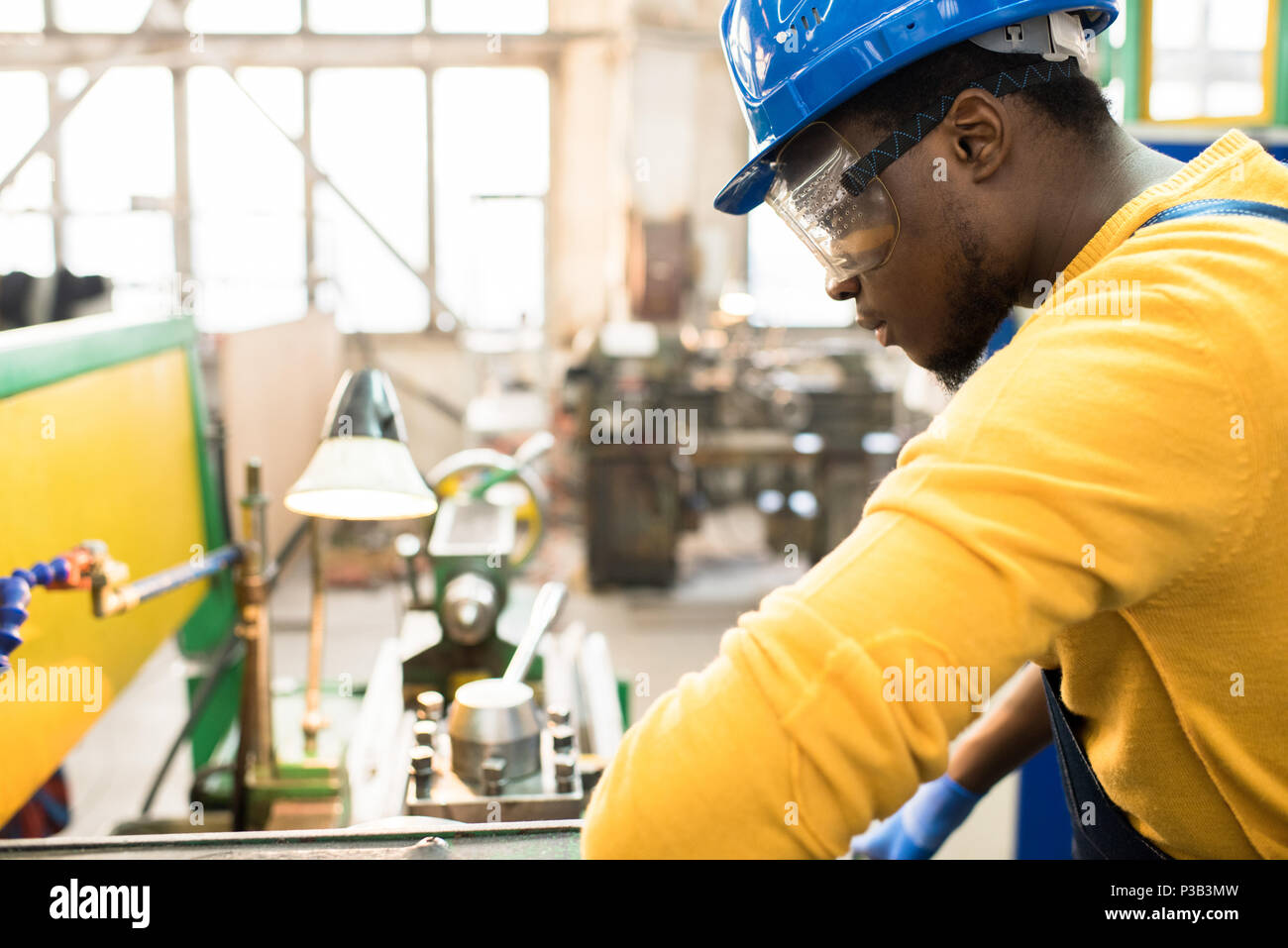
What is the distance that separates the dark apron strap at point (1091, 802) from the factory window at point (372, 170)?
7.64 meters

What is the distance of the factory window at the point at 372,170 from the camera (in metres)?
8.15

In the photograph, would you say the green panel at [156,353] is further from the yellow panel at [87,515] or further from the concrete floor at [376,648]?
the concrete floor at [376,648]

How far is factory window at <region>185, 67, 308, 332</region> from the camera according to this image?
26.5ft

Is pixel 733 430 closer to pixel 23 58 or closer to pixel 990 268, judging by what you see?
pixel 990 268

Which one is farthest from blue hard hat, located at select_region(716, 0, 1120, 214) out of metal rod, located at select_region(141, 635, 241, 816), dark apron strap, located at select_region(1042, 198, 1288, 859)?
metal rod, located at select_region(141, 635, 241, 816)

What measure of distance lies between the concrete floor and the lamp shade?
1.38m

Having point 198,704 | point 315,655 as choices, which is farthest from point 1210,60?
point 198,704

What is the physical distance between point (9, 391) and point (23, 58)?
8199mm

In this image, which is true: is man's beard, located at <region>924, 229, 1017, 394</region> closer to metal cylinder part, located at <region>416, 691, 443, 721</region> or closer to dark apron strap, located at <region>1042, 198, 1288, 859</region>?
dark apron strap, located at <region>1042, 198, 1288, 859</region>

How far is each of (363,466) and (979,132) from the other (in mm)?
752

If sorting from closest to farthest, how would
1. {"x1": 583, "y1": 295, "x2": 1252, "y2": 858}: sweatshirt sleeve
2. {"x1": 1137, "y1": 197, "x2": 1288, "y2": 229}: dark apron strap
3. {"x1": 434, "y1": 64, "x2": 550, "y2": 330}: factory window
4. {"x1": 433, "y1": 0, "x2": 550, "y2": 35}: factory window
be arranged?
{"x1": 583, "y1": 295, "x2": 1252, "y2": 858}: sweatshirt sleeve, {"x1": 1137, "y1": 197, "x2": 1288, "y2": 229}: dark apron strap, {"x1": 433, "y1": 0, "x2": 550, "y2": 35}: factory window, {"x1": 434, "y1": 64, "x2": 550, "y2": 330}: factory window

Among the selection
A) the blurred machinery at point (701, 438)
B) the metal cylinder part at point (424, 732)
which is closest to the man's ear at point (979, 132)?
Result: the metal cylinder part at point (424, 732)

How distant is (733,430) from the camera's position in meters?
6.09
